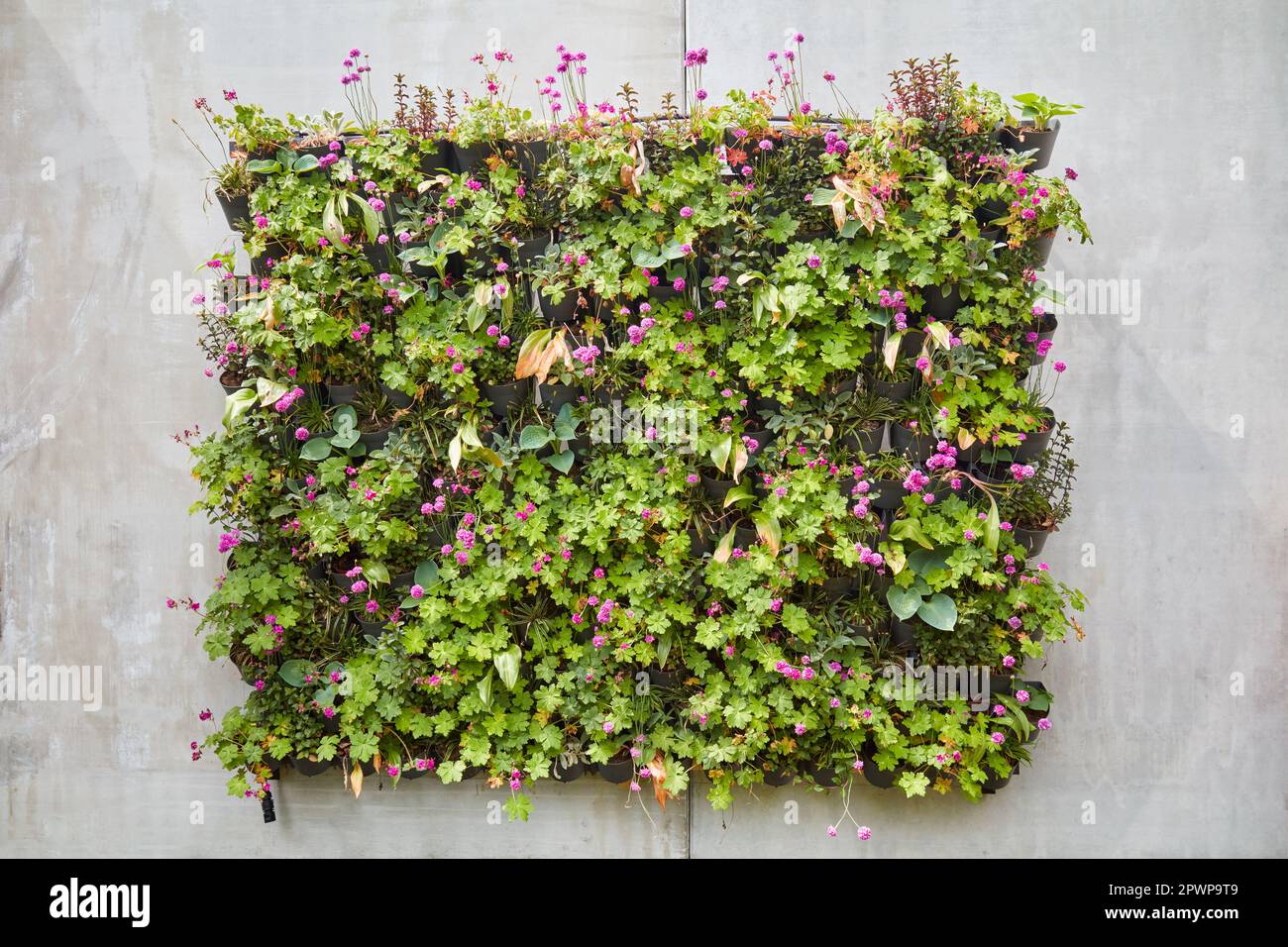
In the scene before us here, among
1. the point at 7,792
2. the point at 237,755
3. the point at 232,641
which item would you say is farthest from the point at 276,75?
the point at 7,792

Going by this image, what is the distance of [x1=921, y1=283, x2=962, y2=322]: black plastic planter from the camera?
2.66 metres

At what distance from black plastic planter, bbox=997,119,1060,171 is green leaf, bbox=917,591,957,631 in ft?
4.28

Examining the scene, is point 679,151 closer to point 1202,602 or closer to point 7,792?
point 1202,602

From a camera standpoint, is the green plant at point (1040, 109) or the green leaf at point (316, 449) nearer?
the green plant at point (1040, 109)

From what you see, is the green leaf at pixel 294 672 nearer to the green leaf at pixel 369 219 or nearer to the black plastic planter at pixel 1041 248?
the green leaf at pixel 369 219

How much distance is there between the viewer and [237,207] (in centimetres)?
276

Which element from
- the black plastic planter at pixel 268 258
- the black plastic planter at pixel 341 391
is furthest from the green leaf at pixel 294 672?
the black plastic planter at pixel 268 258

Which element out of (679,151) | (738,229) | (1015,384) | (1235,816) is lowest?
(1235,816)

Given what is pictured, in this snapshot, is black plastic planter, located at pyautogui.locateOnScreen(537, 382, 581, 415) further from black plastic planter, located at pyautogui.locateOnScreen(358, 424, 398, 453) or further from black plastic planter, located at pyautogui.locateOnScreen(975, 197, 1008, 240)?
black plastic planter, located at pyautogui.locateOnScreen(975, 197, 1008, 240)

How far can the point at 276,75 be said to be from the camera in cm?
301

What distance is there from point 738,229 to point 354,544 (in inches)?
60.7

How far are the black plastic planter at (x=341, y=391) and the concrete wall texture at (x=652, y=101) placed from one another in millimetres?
596

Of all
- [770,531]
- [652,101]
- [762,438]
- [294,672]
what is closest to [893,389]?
[762,438]

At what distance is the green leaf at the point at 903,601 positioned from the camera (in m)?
2.65
